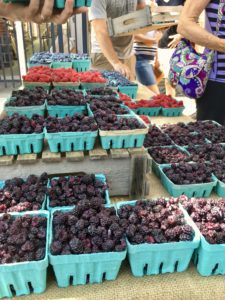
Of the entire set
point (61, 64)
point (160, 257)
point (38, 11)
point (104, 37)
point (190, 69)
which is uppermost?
point (38, 11)

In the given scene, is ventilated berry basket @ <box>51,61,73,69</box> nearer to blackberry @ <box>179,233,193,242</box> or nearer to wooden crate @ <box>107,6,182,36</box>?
wooden crate @ <box>107,6,182,36</box>

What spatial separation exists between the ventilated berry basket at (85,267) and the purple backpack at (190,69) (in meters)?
1.70

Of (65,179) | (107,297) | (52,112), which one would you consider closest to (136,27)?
(52,112)

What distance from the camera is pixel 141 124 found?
189cm

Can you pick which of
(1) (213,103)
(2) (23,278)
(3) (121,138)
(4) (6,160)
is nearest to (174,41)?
(1) (213,103)

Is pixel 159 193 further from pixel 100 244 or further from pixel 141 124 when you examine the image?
pixel 100 244

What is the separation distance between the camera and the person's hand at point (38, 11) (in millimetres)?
1663

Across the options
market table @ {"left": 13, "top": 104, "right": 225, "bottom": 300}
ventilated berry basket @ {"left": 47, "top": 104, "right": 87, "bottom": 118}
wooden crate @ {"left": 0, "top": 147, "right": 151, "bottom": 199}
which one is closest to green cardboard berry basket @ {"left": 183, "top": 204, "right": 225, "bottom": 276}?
market table @ {"left": 13, "top": 104, "right": 225, "bottom": 300}

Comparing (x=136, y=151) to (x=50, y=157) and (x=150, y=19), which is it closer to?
(x=50, y=157)

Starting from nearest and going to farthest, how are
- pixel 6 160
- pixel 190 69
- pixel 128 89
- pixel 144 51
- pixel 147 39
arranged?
pixel 6 160, pixel 190 69, pixel 128 89, pixel 147 39, pixel 144 51

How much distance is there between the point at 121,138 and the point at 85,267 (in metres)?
0.81

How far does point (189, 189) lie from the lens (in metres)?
1.87

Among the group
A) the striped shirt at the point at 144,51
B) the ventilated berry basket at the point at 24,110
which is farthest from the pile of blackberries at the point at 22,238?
the striped shirt at the point at 144,51

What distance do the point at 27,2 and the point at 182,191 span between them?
4.42ft
